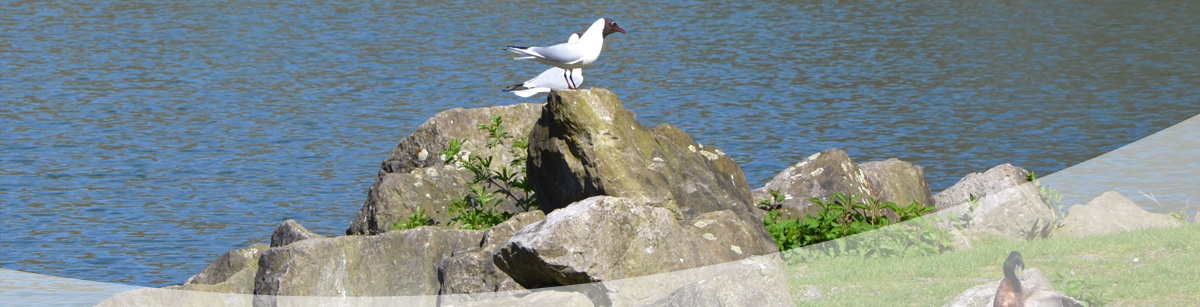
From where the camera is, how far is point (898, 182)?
14984 mm

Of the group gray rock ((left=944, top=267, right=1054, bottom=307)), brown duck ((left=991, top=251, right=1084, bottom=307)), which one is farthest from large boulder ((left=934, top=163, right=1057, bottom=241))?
brown duck ((left=991, top=251, right=1084, bottom=307))

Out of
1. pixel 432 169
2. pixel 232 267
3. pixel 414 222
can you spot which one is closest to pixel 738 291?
pixel 414 222

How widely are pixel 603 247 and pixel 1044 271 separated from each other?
9.79 ft

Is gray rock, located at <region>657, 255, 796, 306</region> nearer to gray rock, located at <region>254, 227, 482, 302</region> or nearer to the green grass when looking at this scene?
the green grass

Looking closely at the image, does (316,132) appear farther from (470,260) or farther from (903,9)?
(903,9)

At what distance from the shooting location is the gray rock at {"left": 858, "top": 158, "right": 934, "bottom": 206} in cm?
1480

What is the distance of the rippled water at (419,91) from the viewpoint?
22344 mm

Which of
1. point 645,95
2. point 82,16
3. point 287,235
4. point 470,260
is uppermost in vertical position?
point 470,260

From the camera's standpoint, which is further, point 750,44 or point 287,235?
point 750,44

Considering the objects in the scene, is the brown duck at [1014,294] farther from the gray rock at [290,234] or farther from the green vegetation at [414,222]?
the gray rock at [290,234]

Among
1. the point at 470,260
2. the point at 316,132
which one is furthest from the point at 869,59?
the point at 470,260

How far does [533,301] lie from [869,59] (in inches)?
1071

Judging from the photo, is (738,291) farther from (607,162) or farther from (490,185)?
(490,185)

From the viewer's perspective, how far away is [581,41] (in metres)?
15.0
